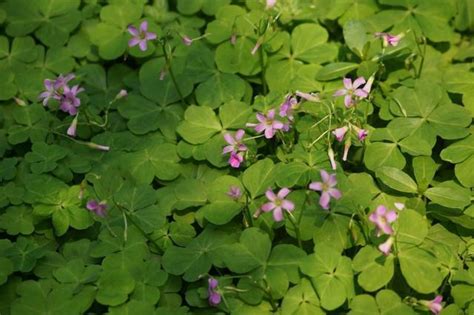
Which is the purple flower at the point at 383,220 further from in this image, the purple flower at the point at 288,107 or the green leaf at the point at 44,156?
the green leaf at the point at 44,156

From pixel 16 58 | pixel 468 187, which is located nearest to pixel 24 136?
pixel 16 58

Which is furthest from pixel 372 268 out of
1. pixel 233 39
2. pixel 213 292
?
pixel 233 39

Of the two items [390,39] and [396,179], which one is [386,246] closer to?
[396,179]

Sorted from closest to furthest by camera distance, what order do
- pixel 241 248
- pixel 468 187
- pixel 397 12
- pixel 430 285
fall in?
pixel 430 285 → pixel 241 248 → pixel 468 187 → pixel 397 12

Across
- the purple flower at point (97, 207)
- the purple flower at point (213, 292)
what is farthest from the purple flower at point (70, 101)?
the purple flower at point (213, 292)

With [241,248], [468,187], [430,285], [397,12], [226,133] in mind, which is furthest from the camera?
[397,12]

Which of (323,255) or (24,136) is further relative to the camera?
(24,136)

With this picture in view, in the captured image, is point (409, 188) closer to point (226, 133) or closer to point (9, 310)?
point (226, 133)

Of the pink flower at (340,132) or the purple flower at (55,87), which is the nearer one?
the pink flower at (340,132)
